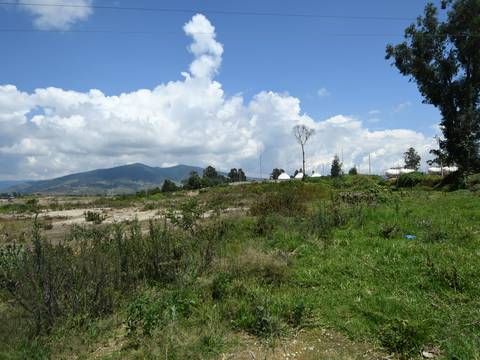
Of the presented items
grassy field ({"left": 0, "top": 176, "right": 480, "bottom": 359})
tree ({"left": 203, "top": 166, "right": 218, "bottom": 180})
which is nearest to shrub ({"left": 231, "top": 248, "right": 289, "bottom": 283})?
grassy field ({"left": 0, "top": 176, "right": 480, "bottom": 359})

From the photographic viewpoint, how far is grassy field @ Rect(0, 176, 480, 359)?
3754mm

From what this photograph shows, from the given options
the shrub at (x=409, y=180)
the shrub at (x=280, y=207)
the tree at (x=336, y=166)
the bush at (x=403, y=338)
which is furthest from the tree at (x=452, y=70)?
the tree at (x=336, y=166)

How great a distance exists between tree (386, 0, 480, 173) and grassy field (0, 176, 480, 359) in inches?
840

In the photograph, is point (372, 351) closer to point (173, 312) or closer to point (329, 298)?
point (329, 298)

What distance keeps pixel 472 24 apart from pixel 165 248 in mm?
27647

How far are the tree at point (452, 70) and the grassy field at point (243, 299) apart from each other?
21.3 meters

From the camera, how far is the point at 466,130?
24.8 metres

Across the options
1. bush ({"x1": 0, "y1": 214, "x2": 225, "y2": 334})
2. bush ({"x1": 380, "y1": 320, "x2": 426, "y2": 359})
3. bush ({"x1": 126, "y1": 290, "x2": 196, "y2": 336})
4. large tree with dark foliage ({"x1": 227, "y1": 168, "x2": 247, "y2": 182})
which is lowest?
bush ({"x1": 380, "y1": 320, "x2": 426, "y2": 359})

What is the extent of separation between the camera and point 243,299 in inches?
190

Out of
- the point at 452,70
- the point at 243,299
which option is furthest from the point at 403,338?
the point at 452,70

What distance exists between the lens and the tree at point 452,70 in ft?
80.5

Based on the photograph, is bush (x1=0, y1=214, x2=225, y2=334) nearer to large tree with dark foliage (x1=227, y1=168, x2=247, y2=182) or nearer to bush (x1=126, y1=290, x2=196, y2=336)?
bush (x1=126, y1=290, x2=196, y2=336)

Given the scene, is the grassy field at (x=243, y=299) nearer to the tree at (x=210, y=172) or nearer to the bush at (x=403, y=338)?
the bush at (x=403, y=338)

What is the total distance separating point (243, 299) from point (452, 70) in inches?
1095
